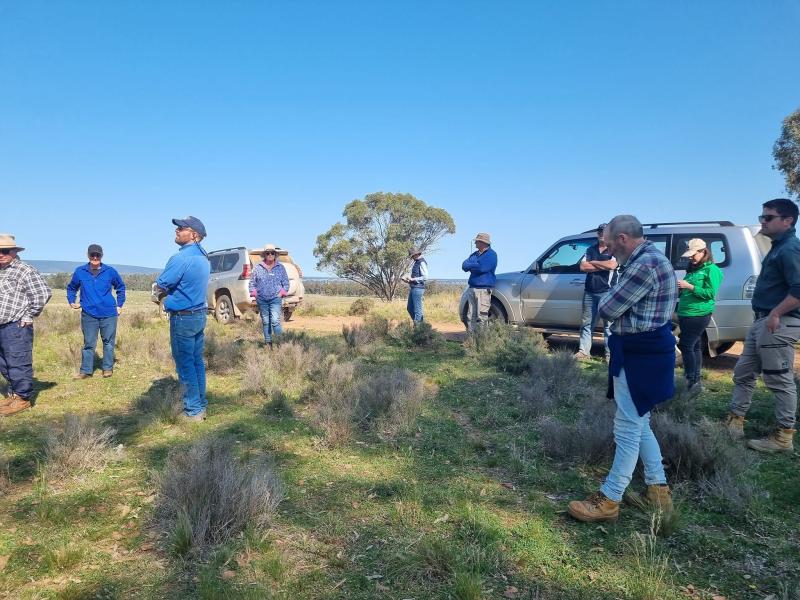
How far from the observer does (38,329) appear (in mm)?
11516

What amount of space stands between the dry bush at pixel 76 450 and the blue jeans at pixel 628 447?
3828 mm

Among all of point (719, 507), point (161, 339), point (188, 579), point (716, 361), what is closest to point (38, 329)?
point (161, 339)

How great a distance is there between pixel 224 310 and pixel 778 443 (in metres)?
12.7

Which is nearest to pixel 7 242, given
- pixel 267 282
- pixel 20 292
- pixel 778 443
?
pixel 20 292

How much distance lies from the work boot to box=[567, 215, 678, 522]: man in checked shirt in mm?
1828

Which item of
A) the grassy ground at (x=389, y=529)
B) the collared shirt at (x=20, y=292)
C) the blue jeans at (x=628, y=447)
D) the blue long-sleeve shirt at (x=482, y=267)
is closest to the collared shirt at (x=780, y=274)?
the grassy ground at (x=389, y=529)

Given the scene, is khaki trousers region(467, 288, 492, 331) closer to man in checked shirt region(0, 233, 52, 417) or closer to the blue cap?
the blue cap

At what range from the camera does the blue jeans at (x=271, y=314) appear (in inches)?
363

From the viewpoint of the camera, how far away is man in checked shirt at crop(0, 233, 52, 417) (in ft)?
18.5

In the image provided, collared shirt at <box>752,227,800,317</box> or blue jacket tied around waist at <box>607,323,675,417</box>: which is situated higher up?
collared shirt at <box>752,227,800,317</box>

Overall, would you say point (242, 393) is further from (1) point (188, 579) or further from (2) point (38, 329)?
(2) point (38, 329)

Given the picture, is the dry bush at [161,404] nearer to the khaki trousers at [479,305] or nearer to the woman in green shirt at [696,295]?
the khaki trousers at [479,305]

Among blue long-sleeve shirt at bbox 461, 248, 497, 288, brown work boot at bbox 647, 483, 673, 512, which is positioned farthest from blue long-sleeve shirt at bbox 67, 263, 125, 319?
brown work boot at bbox 647, 483, 673, 512

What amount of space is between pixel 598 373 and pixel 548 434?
2759mm
